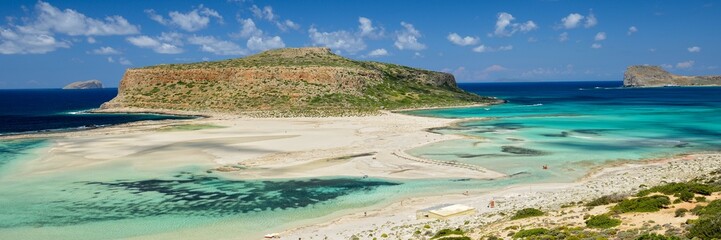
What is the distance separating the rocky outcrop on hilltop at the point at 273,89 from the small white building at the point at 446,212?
77036 mm

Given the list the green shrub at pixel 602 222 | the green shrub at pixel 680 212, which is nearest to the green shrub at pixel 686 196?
the green shrub at pixel 680 212

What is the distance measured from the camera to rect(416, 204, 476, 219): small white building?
28694 mm

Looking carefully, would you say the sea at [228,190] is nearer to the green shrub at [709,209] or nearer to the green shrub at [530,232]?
the green shrub at [530,232]

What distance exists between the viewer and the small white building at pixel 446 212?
2869 cm

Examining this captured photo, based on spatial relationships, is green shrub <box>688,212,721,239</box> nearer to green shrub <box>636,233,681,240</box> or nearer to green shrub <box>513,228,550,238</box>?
green shrub <box>636,233,681,240</box>

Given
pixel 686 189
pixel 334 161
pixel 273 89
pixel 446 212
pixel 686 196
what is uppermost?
pixel 273 89

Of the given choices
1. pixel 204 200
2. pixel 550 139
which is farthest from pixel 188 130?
pixel 550 139

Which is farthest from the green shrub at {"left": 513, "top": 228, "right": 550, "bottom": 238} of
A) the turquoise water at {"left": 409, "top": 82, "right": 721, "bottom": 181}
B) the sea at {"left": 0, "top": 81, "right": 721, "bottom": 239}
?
the turquoise water at {"left": 409, "top": 82, "right": 721, "bottom": 181}

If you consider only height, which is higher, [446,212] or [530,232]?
[530,232]

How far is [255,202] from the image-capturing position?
34.0 meters

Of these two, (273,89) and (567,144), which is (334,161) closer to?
(567,144)

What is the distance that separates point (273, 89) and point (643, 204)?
361 ft

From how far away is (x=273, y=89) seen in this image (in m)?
127

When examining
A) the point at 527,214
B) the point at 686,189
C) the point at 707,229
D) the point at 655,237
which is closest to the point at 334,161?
the point at 527,214
